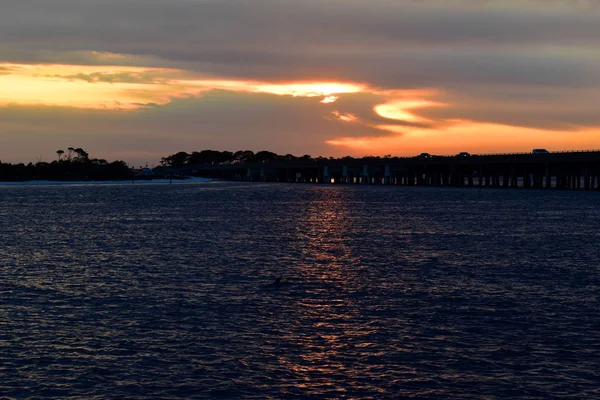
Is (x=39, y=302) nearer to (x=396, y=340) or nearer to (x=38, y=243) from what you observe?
(x=396, y=340)

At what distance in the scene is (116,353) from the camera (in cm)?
2477

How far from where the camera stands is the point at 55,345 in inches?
1017

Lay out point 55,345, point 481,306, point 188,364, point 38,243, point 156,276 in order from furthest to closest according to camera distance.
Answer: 1. point 38,243
2. point 156,276
3. point 481,306
4. point 55,345
5. point 188,364

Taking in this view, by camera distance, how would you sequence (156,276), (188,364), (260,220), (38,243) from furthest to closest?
(260,220)
(38,243)
(156,276)
(188,364)

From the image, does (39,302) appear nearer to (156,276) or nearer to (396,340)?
(156,276)

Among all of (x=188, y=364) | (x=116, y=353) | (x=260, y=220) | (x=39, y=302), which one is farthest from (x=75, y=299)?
(x=260, y=220)

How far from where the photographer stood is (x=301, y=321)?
29.8 m

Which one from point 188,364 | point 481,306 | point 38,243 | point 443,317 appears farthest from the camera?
point 38,243

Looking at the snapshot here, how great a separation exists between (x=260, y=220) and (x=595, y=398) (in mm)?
76005

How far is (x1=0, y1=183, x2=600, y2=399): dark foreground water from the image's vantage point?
71.1ft

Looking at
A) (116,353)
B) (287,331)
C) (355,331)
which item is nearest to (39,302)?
(116,353)

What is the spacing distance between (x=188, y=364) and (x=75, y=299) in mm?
13175

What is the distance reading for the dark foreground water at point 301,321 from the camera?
71.1ft

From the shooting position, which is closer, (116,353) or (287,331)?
(116,353)
